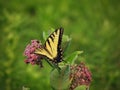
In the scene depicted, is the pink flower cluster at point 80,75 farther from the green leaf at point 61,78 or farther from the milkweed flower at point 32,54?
the milkweed flower at point 32,54

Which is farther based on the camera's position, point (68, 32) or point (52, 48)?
point (68, 32)

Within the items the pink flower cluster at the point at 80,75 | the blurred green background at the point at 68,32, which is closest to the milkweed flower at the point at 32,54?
the pink flower cluster at the point at 80,75

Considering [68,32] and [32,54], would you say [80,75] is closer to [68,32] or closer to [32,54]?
[32,54]

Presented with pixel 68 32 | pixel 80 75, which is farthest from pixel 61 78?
pixel 68 32

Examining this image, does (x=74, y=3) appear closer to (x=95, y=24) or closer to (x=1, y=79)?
(x=95, y=24)

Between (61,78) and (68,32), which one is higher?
(61,78)

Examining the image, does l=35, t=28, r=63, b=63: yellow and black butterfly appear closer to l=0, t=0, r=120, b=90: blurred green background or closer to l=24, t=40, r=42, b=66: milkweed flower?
l=24, t=40, r=42, b=66: milkweed flower
